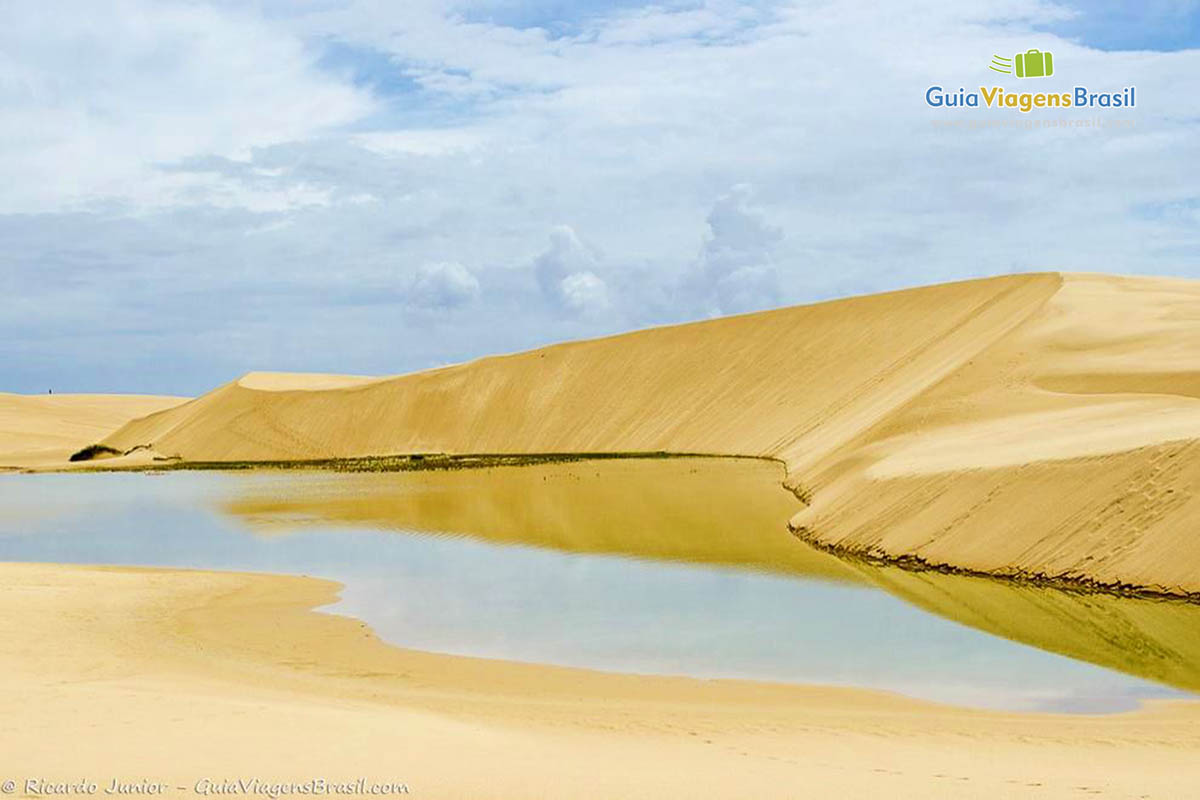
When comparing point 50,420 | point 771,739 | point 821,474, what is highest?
point 771,739

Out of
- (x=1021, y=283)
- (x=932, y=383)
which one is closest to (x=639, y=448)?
(x=1021, y=283)

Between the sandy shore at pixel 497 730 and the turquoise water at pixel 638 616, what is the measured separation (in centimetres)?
88

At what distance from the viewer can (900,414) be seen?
35.3 metres

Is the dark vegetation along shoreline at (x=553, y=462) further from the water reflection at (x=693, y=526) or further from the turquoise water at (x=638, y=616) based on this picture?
the turquoise water at (x=638, y=616)

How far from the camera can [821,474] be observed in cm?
3441

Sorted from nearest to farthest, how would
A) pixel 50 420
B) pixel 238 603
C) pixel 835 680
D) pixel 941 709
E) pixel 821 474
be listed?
1. pixel 941 709
2. pixel 835 680
3. pixel 238 603
4. pixel 821 474
5. pixel 50 420

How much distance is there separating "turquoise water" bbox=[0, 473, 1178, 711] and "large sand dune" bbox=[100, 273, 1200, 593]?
142 inches

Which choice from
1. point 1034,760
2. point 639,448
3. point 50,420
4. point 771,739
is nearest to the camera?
point 1034,760

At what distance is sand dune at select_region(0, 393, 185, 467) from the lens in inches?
3942

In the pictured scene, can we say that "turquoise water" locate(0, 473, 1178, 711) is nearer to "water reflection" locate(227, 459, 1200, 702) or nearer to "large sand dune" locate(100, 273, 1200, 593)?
"water reflection" locate(227, 459, 1200, 702)

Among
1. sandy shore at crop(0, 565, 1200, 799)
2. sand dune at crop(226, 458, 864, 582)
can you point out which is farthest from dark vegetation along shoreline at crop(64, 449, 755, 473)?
sandy shore at crop(0, 565, 1200, 799)

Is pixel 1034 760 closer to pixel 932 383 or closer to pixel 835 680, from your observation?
pixel 835 680

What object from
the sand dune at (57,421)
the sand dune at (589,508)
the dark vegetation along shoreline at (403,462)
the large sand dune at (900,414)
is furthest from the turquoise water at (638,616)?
the sand dune at (57,421)

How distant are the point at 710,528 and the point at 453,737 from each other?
19.2m
